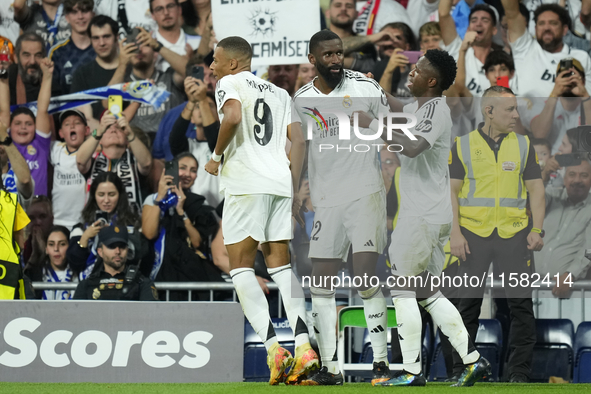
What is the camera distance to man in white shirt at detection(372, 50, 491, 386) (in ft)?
14.8

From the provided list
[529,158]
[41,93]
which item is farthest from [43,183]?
[529,158]

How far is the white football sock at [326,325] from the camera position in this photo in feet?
15.5

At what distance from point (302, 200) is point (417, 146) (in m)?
0.90

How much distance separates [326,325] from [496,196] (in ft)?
5.50

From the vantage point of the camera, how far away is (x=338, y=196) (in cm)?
482

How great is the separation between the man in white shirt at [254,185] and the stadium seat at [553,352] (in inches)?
103

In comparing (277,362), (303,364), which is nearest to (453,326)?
(303,364)

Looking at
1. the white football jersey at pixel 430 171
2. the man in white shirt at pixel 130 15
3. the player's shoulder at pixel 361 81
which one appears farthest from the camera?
the man in white shirt at pixel 130 15

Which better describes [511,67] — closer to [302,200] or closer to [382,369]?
[302,200]

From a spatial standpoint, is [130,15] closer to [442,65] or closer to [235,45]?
[235,45]

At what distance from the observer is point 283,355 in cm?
433

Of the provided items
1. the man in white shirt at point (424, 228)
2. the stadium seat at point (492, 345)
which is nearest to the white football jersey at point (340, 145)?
the man in white shirt at point (424, 228)

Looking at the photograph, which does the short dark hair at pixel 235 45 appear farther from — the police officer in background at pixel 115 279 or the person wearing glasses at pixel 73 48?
the person wearing glasses at pixel 73 48

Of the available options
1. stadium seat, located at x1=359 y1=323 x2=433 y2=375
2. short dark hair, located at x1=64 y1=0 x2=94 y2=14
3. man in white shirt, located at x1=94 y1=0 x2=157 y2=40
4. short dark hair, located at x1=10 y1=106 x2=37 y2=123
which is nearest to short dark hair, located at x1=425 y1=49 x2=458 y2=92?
stadium seat, located at x1=359 y1=323 x2=433 y2=375
